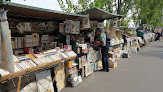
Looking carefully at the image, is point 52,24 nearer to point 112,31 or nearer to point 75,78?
point 75,78

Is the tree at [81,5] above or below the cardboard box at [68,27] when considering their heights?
above

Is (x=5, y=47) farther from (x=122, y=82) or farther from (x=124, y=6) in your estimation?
(x=124, y=6)

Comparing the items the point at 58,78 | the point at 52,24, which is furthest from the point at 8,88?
the point at 52,24

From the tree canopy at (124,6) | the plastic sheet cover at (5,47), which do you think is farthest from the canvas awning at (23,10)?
the tree canopy at (124,6)

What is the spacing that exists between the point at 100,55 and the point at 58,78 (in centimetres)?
293

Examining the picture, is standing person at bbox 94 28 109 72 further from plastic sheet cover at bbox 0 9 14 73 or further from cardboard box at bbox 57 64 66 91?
plastic sheet cover at bbox 0 9 14 73

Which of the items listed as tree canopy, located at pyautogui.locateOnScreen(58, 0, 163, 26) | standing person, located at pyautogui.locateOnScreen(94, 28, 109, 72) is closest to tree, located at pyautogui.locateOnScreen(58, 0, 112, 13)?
tree canopy, located at pyautogui.locateOnScreen(58, 0, 163, 26)

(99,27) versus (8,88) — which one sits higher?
(99,27)

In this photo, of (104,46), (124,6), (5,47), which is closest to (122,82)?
(104,46)

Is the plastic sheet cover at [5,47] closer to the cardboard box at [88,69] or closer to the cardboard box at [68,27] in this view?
the cardboard box at [68,27]

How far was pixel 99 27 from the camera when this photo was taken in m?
6.13

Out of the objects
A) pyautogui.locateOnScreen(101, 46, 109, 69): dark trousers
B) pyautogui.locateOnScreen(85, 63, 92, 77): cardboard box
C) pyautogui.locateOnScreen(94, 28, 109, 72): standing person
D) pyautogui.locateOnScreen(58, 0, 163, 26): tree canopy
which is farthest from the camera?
pyautogui.locateOnScreen(58, 0, 163, 26): tree canopy

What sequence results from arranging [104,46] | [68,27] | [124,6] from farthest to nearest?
[124,6], [104,46], [68,27]

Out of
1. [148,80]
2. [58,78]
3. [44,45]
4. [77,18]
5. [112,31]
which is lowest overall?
[148,80]
